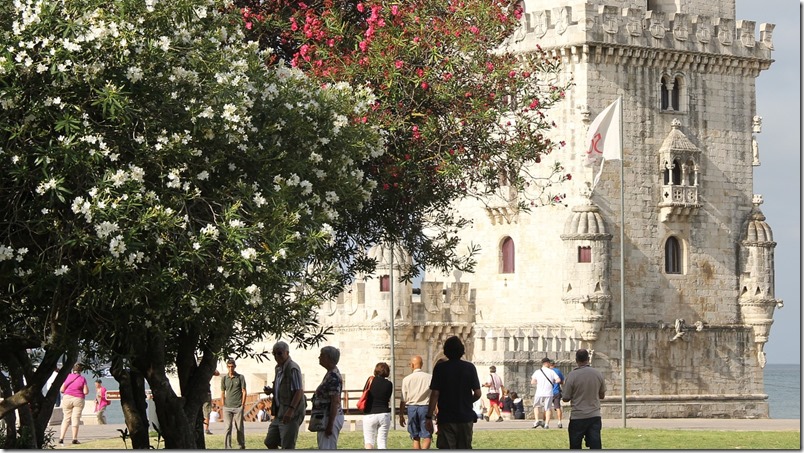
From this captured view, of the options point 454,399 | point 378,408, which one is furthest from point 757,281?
point 454,399

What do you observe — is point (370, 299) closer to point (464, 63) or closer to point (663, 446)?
point (663, 446)

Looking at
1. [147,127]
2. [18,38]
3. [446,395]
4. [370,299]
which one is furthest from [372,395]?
[370,299]

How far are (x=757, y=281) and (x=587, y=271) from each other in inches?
264

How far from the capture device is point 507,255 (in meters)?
54.6

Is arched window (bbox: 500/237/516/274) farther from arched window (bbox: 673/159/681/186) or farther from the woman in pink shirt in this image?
the woman in pink shirt

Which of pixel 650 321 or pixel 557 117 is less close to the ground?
pixel 557 117

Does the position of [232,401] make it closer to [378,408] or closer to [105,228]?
[378,408]

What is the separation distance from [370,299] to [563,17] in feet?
35.4

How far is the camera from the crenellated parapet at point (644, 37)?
52.2 metres

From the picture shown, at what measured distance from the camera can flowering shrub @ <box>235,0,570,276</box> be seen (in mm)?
22656

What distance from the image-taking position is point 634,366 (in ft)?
172

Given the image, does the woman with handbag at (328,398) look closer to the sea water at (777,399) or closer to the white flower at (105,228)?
the white flower at (105,228)

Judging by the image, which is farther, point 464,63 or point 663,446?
point 663,446

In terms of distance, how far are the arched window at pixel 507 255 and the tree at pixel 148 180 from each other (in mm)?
34498
